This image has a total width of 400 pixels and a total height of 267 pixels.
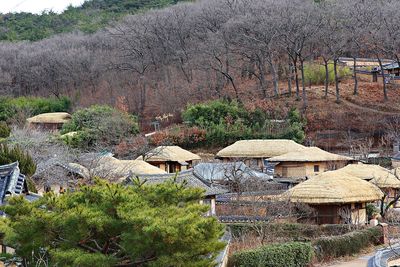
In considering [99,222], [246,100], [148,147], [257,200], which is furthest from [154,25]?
[99,222]

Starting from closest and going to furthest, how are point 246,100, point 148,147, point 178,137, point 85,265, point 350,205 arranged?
1. point 85,265
2. point 350,205
3. point 148,147
4. point 178,137
5. point 246,100

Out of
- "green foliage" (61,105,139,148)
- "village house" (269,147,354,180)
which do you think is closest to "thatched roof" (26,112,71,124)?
"green foliage" (61,105,139,148)

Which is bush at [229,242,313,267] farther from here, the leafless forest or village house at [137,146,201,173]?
the leafless forest

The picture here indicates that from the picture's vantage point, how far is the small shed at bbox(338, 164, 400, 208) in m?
30.2

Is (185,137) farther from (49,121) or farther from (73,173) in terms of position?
(73,173)

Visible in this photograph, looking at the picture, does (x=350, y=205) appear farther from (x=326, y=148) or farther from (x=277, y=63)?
(x=277, y=63)

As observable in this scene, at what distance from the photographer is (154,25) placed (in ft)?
186

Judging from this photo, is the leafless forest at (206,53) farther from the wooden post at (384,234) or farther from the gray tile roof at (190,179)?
the wooden post at (384,234)

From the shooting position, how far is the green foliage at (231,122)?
44.0 metres

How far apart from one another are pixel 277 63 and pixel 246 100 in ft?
23.7

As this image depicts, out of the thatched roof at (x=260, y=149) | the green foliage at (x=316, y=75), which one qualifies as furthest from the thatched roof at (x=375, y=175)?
the green foliage at (x=316, y=75)

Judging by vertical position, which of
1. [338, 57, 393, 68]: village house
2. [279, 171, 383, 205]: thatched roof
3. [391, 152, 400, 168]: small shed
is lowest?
[391, 152, 400, 168]: small shed

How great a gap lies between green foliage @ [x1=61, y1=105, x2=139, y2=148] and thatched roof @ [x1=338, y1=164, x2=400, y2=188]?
16.3 meters

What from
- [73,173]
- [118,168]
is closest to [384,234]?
[73,173]
